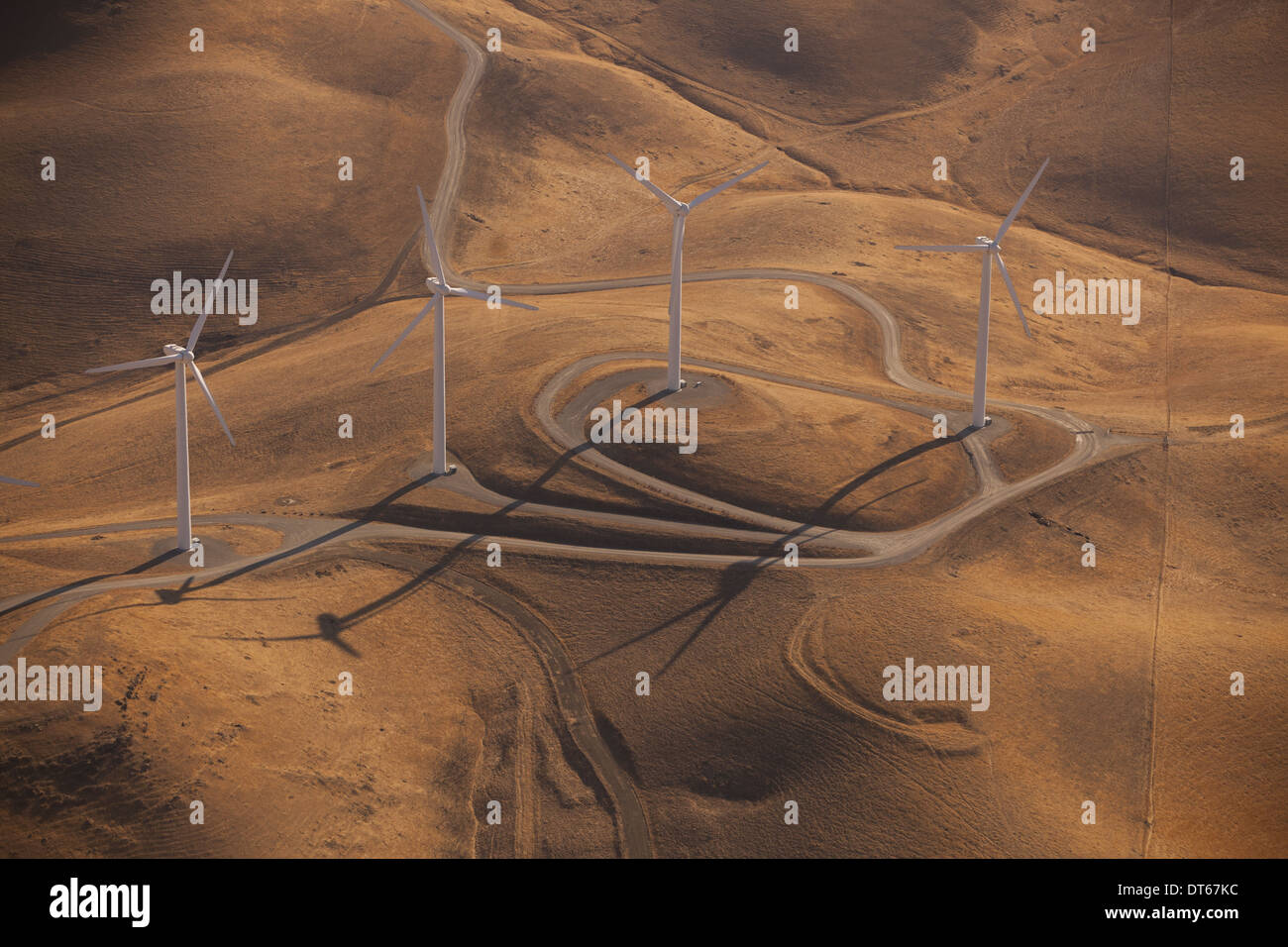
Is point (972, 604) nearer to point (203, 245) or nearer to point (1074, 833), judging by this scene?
point (1074, 833)

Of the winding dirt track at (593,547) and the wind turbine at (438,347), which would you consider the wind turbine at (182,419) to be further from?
the wind turbine at (438,347)

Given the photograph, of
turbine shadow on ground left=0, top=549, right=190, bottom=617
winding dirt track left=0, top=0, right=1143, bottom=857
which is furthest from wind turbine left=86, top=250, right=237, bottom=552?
winding dirt track left=0, top=0, right=1143, bottom=857

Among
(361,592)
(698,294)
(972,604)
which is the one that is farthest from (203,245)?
(972,604)

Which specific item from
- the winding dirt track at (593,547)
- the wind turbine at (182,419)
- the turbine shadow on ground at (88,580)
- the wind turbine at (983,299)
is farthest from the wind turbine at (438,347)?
the wind turbine at (983,299)

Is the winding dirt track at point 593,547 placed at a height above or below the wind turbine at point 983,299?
below

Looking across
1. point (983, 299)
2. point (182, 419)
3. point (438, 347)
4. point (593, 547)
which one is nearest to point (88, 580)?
point (182, 419)

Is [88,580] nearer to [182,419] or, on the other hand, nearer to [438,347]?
[182,419]

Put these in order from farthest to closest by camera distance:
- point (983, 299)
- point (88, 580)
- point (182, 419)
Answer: point (983, 299)
point (182, 419)
point (88, 580)

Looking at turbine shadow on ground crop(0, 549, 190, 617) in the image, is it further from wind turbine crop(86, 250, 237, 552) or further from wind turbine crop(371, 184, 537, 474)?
wind turbine crop(371, 184, 537, 474)

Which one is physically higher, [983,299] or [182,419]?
[983,299]
